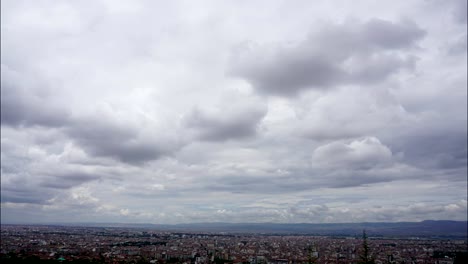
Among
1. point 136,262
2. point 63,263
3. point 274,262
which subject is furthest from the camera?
point 274,262

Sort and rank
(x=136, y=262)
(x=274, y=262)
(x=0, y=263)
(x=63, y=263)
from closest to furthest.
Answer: (x=0, y=263)
(x=63, y=263)
(x=136, y=262)
(x=274, y=262)

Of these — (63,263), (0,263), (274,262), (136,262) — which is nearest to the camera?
(0,263)

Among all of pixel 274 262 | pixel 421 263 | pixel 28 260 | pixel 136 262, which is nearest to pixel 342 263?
pixel 274 262

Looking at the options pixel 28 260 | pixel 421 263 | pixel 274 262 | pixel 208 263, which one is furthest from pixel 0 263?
pixel 421 263

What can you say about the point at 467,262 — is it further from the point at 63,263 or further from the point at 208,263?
the point at 63,263

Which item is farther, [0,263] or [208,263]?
[208,263]

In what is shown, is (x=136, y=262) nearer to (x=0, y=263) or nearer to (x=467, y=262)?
(x=0, y=263)

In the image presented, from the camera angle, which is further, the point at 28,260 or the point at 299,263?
the point at 299,263
